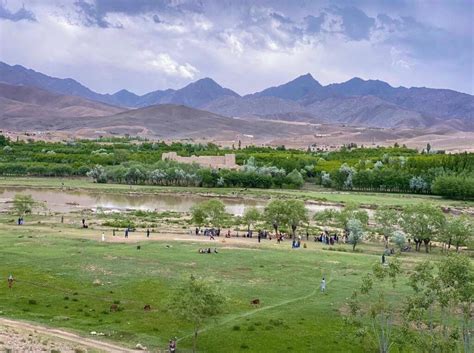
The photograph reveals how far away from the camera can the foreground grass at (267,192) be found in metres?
126

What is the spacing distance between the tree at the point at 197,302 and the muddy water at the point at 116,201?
68212 mm

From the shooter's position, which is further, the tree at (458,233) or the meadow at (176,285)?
the tree at (458,233)

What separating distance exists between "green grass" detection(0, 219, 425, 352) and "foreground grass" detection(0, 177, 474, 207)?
206ft

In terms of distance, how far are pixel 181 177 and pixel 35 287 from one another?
114911 mm

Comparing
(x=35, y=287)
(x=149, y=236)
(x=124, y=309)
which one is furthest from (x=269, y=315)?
(x=149, y=236)

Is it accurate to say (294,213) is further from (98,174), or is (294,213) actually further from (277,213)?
(98,174)

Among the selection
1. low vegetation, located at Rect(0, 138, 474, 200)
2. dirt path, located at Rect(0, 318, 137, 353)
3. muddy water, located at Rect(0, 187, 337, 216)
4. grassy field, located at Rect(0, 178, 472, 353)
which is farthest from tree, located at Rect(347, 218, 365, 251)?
low vegetation, located at Rect(0, 138, 474, 200)

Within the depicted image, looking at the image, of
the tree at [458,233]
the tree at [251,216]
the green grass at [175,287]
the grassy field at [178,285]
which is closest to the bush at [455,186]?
the tree at [458,233]

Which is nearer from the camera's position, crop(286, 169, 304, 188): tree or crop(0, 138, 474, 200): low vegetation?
crop(0, 138, 474, 200): low vegetation

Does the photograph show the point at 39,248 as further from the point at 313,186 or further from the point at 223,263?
the point at 313,186

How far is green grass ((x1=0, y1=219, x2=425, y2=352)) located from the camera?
35406 millimetres

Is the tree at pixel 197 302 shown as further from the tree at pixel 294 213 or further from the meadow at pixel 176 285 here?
the tree at pixel 294 213

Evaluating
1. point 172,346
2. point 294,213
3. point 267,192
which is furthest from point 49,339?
point 267,192

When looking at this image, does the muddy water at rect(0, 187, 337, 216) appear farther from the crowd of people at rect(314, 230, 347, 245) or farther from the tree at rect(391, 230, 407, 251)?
the tree at rect(391, 230, 407, 251)
